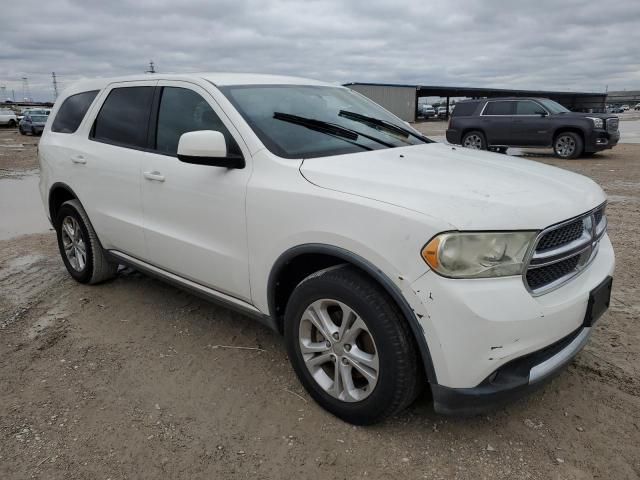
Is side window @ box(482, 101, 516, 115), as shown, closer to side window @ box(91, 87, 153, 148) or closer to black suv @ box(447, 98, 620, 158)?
black suv @ box(447, 98, 620, 158)

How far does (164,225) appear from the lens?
11.3 ft

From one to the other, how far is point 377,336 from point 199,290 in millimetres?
1469

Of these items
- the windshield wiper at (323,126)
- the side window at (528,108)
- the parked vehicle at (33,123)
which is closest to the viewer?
the windshield wiper at (323,126)

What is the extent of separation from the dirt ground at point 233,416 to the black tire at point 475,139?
12350mm

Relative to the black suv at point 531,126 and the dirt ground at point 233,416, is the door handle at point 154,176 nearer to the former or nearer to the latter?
the dirt ground at point 233,416

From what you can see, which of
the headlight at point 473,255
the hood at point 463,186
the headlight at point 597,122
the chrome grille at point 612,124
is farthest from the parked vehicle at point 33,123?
the headlight at point 473,255

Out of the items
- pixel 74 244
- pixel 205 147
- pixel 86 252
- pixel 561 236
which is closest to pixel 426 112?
pixel 74 244

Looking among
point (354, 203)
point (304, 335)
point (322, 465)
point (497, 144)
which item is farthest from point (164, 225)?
point (497, 144)

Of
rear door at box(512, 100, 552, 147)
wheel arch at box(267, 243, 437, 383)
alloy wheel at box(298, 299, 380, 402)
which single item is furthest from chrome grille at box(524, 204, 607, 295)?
rear door at box(512, 100, 552, 147)

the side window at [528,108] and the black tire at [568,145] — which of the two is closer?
the black tire at [568,145]

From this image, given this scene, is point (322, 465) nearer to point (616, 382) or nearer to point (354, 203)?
point (354, 203)

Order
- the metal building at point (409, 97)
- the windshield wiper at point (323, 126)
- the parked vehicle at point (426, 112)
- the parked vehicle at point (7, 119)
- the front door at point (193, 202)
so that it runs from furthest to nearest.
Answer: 1. the parked vehicle at point (426, 112)
2. the metal building at point (409, 97)
3. the parked vehicle at point (7, 119)
4. the windshield wiper at point (323, 126)
5. the front door at point (193, 202)

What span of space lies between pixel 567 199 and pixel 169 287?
335 cm

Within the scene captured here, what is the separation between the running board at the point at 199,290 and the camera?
302 cm
